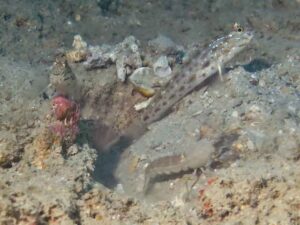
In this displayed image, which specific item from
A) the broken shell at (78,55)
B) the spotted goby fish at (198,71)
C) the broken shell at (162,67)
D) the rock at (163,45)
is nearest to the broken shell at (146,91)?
the spotted goby fish at (198,71)

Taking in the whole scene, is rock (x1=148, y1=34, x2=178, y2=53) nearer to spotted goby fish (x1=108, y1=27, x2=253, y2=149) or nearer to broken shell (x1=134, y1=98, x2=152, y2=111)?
spotted goby fish (x1=108, y1=27, x2=253, y2=149)

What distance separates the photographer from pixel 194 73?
6.49 metres

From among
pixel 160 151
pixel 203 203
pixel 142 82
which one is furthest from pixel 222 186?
pixel 142 82

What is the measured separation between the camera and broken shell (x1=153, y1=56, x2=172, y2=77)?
6270 millimetres

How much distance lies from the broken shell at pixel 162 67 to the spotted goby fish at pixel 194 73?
156 mm

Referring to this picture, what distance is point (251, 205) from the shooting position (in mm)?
3195

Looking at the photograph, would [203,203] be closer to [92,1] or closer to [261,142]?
[261,142]

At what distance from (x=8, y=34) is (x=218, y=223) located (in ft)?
20.4

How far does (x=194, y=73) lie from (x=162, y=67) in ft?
1.93

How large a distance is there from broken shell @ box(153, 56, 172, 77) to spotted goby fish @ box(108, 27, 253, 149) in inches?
6.2

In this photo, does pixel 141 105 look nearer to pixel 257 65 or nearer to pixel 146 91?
pixel 146 91

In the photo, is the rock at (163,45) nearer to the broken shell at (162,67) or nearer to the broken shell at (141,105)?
the broken shell at (162,67)

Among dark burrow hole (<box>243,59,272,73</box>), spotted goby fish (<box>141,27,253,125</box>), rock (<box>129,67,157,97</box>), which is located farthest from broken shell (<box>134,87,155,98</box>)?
dark burrow hole (<box>243,59,272,73</box>)

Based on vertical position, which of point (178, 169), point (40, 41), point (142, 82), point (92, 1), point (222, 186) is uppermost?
point (92, 1)
